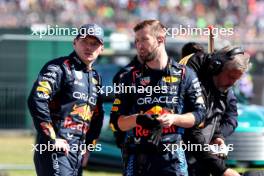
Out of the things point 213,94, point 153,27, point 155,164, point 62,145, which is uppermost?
point 153,27

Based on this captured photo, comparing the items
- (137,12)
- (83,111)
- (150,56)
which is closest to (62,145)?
(83,111)

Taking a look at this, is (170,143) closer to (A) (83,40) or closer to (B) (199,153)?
(B) (199,153)

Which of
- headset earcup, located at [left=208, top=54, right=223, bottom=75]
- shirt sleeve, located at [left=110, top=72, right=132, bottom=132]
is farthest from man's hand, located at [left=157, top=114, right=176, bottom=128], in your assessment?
headset earcup, located at [left=208, top=54, right=223, bottom=75]

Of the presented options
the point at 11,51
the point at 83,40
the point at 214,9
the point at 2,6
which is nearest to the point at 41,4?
the point at 2,6

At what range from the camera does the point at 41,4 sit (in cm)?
2398

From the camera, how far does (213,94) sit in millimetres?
6699

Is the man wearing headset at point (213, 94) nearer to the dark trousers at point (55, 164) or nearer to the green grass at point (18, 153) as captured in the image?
the dark trousers at point (55, 164)

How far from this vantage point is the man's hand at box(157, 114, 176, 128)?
578 centimetres

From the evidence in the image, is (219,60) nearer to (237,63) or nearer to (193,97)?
(237,63)

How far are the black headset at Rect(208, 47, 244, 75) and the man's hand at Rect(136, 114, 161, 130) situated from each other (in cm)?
97

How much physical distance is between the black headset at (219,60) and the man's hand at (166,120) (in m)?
0.82

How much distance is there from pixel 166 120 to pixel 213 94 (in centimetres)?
101

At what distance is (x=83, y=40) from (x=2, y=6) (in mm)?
18106

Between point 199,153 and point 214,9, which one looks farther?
point 214,9
